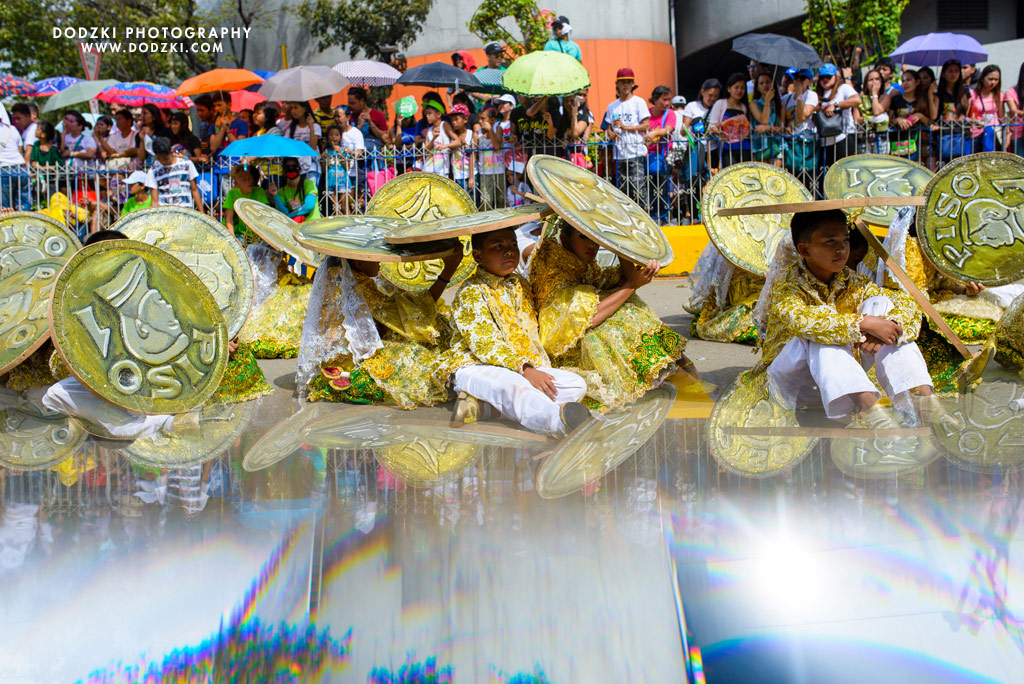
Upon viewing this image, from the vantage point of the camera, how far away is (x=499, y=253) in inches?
184

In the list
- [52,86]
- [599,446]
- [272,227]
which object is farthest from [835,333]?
[52,86]

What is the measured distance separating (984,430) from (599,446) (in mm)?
1663

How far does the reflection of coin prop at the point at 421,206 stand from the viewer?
20.2 ft

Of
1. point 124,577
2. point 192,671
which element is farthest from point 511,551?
point 124,577

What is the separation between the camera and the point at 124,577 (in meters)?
2.97

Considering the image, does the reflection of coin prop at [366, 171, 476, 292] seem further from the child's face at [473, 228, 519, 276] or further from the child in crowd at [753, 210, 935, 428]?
the child in crowd at [753, 210, 935, 428]

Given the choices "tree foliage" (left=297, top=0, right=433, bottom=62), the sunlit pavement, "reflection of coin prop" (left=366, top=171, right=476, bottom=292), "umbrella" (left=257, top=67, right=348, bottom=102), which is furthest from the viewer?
"tree foliage" (left=297, top=0, right=433, bottom=62)

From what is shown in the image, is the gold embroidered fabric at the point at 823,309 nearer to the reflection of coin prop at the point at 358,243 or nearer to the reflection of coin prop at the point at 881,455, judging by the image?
the reflection of coin prop at the point at 881,455

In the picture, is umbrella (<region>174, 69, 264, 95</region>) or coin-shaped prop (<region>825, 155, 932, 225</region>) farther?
umbrella (<region>174, 69, 264, 95</region>)

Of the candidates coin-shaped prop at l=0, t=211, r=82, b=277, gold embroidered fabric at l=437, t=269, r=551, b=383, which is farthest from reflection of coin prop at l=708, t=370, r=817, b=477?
coin-shaped prop at l=0, t=211, r=82, b=277

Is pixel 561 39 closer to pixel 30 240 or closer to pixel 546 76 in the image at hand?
pixel 546 76

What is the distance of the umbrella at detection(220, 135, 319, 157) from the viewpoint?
8641mm

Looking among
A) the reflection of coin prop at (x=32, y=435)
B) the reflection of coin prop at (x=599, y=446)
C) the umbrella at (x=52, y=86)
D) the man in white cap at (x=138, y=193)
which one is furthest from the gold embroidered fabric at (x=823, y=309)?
the umbrella at (x=52, y=86)

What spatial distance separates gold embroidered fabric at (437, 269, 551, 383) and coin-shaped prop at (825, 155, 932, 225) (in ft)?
8.49
